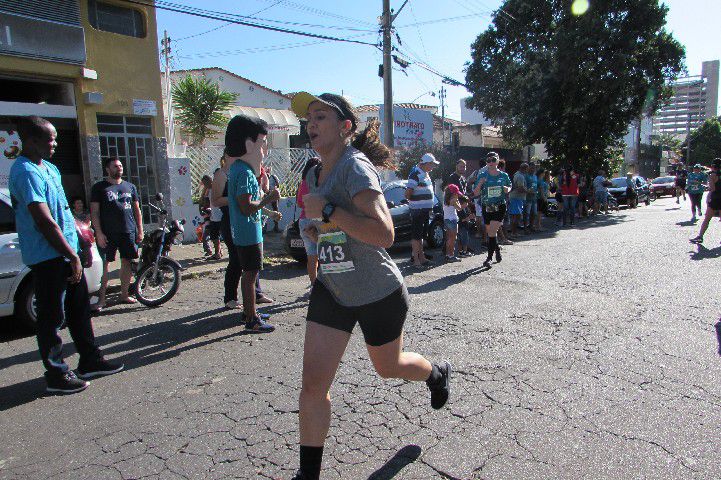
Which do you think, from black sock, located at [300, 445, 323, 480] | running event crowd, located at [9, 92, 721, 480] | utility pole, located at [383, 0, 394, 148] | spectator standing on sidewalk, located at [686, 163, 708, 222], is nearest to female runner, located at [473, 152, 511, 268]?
running event crowd, located at [9, 92, 721, 480]

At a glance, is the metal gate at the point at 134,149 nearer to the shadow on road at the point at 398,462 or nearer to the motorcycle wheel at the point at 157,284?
the motorcycle wheel at the point at 157,284

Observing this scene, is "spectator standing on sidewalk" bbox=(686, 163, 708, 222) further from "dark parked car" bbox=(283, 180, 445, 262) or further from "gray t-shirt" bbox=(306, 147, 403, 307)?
"gray t-shirt" bbox=(306, 147, 403, 307)

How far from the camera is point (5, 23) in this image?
9.88 meters

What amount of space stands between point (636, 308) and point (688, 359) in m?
1.63

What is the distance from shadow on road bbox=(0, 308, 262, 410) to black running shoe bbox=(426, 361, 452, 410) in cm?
249

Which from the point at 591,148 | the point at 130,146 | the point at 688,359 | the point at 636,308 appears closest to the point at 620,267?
the point at 636,308

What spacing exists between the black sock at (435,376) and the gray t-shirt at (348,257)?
0.76 m

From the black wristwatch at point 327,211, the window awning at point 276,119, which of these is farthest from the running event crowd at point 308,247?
the window awning at point 276,119

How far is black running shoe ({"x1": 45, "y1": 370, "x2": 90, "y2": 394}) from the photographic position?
12.2ft

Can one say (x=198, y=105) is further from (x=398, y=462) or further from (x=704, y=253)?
(x=398, y=462)

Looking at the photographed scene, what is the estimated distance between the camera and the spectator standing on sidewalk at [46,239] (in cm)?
346

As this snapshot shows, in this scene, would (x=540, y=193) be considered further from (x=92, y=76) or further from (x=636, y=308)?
(x=92, y=76)

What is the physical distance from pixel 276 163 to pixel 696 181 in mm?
11462

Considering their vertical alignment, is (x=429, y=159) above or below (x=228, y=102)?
below
